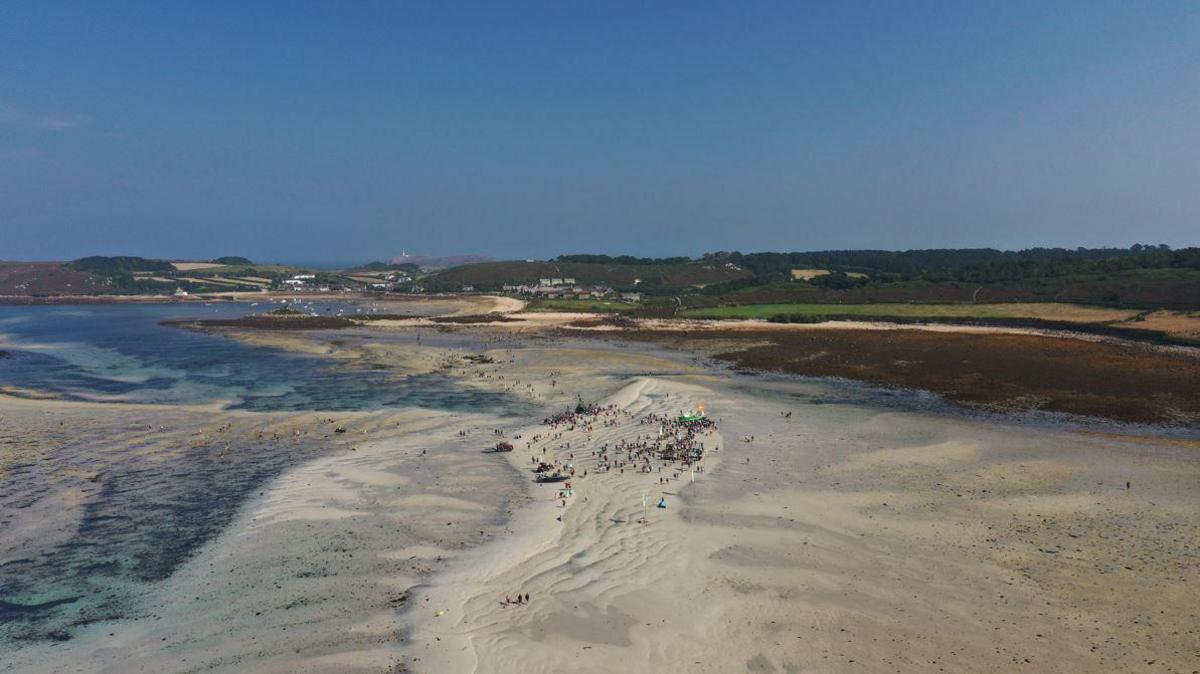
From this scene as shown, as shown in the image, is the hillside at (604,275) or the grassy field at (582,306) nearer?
the grassy field at (582,306)

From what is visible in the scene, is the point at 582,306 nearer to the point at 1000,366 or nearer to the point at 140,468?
the point at 1000,366

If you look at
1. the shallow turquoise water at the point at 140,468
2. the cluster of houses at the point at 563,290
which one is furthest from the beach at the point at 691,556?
the cluster of houses at the point at 563,290

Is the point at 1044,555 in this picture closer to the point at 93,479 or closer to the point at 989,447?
the point at 989,447

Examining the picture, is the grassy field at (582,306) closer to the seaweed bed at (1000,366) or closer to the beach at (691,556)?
the seaweed bed at (1000,366)

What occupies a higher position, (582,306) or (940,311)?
(582,306)

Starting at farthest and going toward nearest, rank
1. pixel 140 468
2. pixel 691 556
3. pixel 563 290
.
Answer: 1. pixel 563 290
2. pixel 140 468
3. pixel 691 556

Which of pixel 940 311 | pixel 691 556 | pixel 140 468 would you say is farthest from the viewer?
pixel 940 311

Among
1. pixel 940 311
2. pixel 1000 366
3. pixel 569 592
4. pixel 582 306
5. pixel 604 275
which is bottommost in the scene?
pixel 569 592

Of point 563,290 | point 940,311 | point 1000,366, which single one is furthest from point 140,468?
point 563,290
